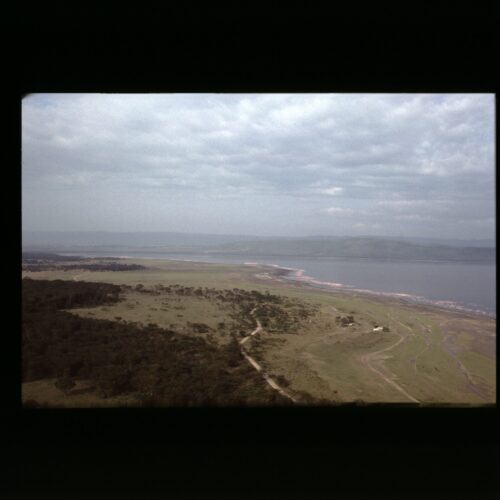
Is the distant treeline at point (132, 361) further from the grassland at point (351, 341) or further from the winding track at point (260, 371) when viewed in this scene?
the grassland at point (351, 341)

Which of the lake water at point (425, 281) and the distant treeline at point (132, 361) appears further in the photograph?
the lake water at point (425, 281)

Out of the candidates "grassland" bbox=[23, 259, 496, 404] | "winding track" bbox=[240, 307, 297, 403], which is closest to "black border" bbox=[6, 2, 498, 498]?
"grassland" bbox=[23, 259, 496, 404]

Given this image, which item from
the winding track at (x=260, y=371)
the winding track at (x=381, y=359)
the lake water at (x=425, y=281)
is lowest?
the winding track at (x=381, y=359)
